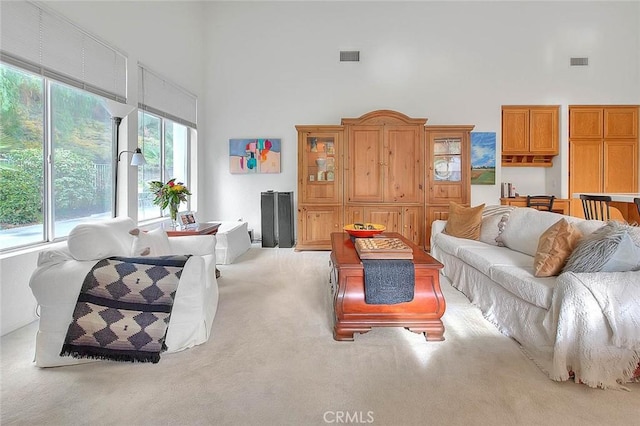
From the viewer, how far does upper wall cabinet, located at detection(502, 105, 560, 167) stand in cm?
606

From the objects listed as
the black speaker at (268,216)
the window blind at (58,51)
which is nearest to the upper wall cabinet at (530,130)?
the black speaker at (268,216)

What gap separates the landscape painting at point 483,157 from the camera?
608 cm

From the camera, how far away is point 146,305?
7.09 feet

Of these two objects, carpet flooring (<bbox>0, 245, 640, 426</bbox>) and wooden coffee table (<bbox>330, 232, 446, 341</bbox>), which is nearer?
carpet flooring (<bbox>0, 245, 640, 426</bbox>)

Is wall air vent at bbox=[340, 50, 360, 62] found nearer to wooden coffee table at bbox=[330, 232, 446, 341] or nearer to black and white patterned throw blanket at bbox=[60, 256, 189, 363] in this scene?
wooden coffee table at bbox=[330, 232, 446, 341]

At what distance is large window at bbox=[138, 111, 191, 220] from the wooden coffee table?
11.2ft

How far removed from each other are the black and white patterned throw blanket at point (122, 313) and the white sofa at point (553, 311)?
2.39 m

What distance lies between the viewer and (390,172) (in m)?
5.57

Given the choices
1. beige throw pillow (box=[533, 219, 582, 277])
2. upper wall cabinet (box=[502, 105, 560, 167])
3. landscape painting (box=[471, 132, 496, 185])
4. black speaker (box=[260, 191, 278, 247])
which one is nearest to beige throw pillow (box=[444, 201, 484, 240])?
beige throw pillow (box=[533, 219, 582, 277])

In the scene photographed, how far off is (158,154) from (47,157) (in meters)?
1.98

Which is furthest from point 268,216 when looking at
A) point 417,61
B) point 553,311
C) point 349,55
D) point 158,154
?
point 553,311

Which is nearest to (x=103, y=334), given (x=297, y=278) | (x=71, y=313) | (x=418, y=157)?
(x=71, y=313)

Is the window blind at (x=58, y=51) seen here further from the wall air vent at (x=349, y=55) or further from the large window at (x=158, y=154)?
the wall air vent at (x=349, y=55)

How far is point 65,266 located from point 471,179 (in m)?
5.95
